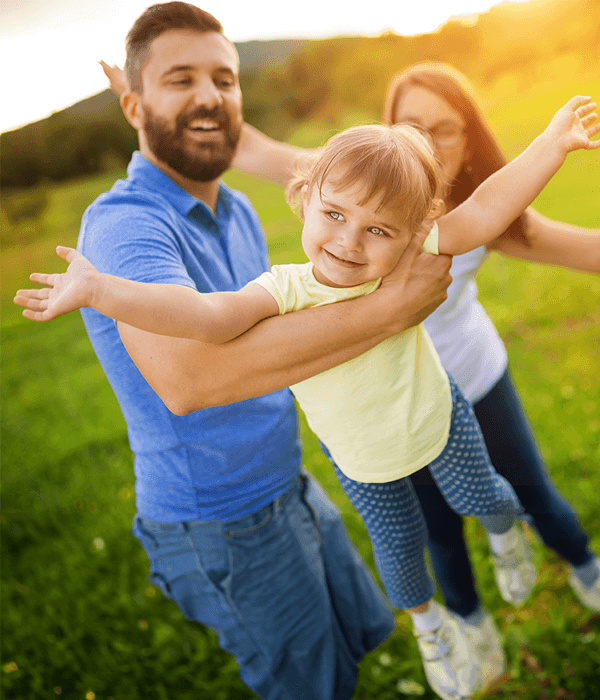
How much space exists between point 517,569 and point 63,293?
2.80 ft

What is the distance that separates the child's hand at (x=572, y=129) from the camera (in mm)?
619

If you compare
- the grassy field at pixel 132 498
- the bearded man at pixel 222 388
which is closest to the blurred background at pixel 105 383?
the grassy field at pixel 132 498

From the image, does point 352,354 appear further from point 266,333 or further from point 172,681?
point 172,681

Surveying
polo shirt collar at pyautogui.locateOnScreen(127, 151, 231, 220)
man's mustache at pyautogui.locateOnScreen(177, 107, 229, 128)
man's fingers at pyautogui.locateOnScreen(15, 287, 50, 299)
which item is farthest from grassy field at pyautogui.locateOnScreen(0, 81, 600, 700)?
man's fingers at pyautogui.locateOnScreen(15, 287, 50, 299)

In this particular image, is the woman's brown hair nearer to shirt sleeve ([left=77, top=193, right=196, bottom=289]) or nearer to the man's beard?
the man's beard

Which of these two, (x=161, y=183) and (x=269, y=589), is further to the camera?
(x=269, y=589)

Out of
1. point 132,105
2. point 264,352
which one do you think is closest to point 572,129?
point 264,352

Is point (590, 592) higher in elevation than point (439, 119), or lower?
lower

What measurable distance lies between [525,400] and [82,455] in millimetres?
1844

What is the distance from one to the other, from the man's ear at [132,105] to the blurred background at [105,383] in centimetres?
Answer: 9

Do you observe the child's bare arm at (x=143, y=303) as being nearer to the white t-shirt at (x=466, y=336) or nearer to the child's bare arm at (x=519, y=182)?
the child's bare arm at (x=519, y=182)

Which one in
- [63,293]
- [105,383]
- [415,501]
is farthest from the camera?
[105,383]

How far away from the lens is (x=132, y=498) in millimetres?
2240

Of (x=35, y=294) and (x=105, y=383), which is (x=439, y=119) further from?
(x=105, y=383)
